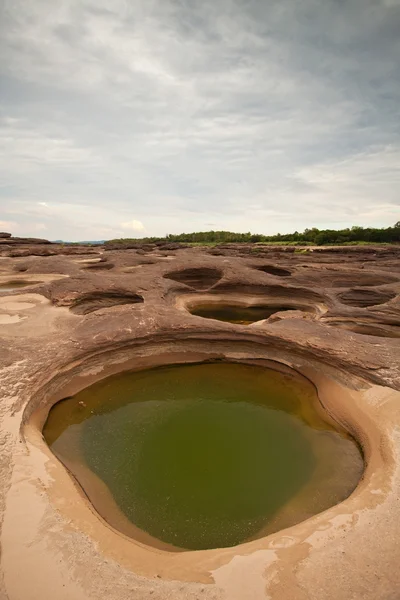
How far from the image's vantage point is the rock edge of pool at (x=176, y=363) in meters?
4.43

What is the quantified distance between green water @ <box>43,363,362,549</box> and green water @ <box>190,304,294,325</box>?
9038mm

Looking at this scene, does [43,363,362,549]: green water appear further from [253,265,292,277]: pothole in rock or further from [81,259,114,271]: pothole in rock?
[81,259,114,271]: pothole in rock

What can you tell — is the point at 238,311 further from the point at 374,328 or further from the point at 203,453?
the point at 203,453

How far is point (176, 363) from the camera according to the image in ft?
42.3

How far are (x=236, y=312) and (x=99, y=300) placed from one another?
901cm

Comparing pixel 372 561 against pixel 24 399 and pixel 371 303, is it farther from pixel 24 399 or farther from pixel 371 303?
pixel 371 303

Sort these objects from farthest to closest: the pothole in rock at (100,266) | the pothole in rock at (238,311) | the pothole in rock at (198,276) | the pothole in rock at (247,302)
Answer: the pothole in rock at (100,266) → the pothole in rock at (198,276) → the pothole in rock at (238,311) → the pothole in rock at (247,302)

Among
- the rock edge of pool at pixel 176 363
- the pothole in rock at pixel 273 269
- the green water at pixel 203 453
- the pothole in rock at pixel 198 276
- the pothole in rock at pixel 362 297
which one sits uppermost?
the pothole in rock at pixel 273 269

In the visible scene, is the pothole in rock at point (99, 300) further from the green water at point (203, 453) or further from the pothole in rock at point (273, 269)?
the pothole in rock at point (273, 269)

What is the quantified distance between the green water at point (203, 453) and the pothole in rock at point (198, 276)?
13222 mm

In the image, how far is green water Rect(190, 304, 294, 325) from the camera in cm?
2114

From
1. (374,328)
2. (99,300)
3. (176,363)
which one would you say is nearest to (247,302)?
(374,328)

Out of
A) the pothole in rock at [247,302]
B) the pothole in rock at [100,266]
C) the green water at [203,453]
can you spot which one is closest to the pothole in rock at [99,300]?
the pothole in rock at [247,302]

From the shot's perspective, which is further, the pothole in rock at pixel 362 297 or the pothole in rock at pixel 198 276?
the pothole in rock at pixel 198 276
